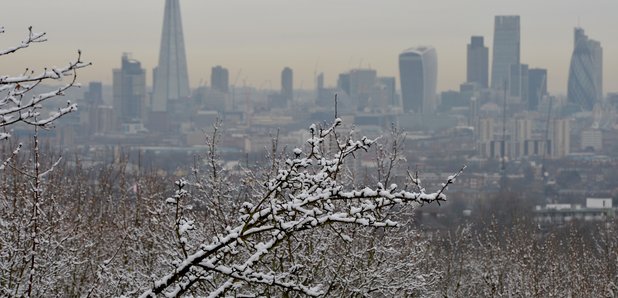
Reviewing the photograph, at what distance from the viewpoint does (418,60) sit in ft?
611

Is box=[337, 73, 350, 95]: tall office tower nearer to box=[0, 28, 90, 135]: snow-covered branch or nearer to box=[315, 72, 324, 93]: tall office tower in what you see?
box=[315, 72, 324, 93]: tall office tower

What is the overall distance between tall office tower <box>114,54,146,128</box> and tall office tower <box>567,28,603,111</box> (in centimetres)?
6530

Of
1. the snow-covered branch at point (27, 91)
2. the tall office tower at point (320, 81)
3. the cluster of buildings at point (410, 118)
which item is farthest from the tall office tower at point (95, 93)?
the snow-covered branch at point (27, 91)

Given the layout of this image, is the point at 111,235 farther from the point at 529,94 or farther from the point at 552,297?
the point at 529,94

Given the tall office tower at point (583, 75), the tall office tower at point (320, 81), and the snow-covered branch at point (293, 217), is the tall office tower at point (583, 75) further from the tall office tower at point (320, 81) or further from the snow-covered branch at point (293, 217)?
the snow-covered branch at point (293, 217)

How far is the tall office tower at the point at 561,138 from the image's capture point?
465ft

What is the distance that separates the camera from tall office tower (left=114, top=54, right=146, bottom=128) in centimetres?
16950

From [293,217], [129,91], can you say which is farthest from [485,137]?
[293,217]

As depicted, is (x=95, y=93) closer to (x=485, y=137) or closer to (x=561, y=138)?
(x=485, y=137)

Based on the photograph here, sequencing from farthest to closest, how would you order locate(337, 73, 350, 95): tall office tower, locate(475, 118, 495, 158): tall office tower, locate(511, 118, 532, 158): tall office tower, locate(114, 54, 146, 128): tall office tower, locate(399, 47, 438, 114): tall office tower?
locate(337, 73, 350, 95): tall office tower < locate(399, 47, 438, 114): tall office tower < locate(114, 54, 146, 128): tall office tower < locate(511, 118, 532, 158): tall office tower < locate(475, 118, 495, 158): tall office tower

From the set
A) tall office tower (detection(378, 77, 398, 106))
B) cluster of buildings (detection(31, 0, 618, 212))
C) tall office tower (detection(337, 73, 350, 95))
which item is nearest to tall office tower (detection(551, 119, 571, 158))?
cluster of buildings (detection(31, 0, 618, 212))

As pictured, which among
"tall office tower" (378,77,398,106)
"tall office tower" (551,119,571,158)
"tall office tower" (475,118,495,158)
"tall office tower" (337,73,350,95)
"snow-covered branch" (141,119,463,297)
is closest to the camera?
"snow-covered branch" (141,119,463,297)

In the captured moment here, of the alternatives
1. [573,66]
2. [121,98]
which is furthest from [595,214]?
[573,66]

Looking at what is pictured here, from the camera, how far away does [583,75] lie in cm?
19200
